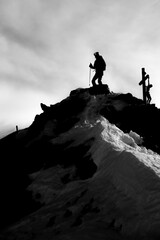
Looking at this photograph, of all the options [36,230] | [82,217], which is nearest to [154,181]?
[82,217]

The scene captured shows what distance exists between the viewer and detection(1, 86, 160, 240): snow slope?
9.02 meters

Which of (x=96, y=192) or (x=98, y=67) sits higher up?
(x=98, y=67)

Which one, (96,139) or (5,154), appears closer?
(96,139)

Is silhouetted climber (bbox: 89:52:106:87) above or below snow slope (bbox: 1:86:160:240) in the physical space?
above

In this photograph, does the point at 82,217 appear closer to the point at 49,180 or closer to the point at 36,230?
the point at 36,230

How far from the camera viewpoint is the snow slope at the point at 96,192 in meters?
9.02

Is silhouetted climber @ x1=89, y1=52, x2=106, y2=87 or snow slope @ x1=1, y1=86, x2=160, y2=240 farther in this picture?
silhouetted climber @ x1=89, y1=52, x2=106, y2=87

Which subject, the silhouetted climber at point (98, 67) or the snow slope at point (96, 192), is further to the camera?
the silhouetted climber at point (98, 67)

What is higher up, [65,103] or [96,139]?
[65,103]

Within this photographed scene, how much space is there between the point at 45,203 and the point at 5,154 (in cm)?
Result: 651

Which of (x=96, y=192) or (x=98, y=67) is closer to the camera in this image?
(x=96, y=192)

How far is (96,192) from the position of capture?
35.6ft

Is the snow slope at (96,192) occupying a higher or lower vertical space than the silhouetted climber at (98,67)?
lower

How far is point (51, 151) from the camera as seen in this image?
632 inches
